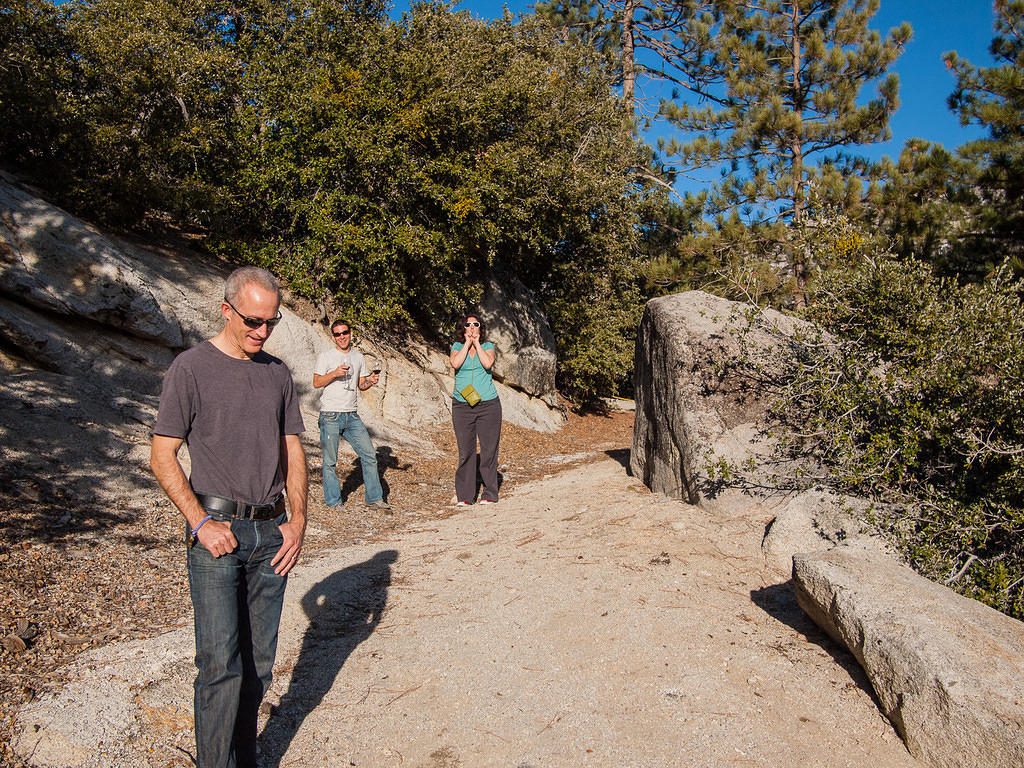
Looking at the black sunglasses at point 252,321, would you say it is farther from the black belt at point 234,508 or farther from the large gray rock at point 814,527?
the large gray rock at point 814,527

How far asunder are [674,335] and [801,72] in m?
10.7

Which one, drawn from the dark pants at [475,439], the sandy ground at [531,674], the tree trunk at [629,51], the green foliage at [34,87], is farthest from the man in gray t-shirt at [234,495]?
the tree trunk at [629,51]

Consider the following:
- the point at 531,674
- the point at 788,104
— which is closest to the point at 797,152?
the point at 788,104

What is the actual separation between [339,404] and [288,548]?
15.1 ft

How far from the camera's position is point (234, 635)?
260 centimetres

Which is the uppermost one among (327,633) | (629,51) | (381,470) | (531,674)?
(629,51)

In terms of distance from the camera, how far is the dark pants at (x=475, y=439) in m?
7.57

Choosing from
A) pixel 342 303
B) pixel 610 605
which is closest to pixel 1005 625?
pixel 610 605

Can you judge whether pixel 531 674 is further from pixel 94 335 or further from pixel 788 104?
pixel 788 104

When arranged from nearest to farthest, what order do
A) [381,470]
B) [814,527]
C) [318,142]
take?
[814,527] < [381,470] < [318,142]

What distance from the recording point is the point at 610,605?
4574 millimetres

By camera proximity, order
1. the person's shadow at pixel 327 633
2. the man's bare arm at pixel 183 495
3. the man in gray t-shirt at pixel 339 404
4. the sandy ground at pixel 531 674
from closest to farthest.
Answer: the man's bare arm at pixel 183 495, the sandy ground at pixel 531 674, the person's shadow at pixel 327 633, the man in gray t-shirt at pixel 339 404

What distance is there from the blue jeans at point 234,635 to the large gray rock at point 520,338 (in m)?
12.3

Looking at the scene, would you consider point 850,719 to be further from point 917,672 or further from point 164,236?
point 164,236
